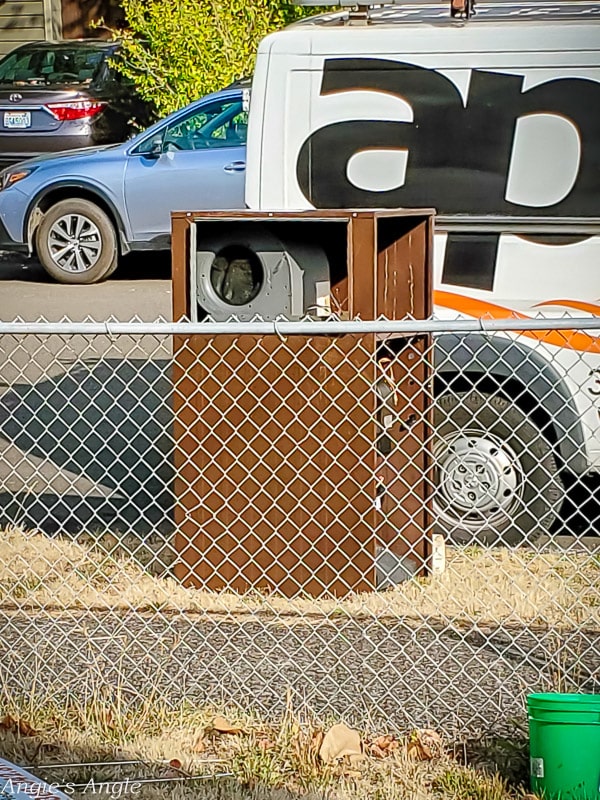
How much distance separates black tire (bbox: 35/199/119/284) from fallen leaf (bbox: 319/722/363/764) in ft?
30.1

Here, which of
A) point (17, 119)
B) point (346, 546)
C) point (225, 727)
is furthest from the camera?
point (17, 119)

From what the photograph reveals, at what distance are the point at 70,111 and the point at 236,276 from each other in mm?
11237

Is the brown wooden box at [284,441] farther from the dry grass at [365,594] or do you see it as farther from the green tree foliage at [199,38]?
the green tree foliage at [199,38]

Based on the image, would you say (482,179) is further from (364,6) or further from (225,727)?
(225,727)

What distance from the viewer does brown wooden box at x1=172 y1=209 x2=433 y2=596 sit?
490 cm

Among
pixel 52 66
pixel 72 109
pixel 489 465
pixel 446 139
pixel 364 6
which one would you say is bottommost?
pixel 489 465

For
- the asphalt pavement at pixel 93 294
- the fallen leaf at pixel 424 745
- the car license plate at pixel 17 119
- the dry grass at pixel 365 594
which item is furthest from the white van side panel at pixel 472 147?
the car license plate at pixel 17 119

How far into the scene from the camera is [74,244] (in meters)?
12.7

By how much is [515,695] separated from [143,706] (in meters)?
1.25

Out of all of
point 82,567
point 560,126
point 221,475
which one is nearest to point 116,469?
point 82,567

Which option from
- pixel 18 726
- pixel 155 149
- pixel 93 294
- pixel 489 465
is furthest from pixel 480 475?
pixel 155 149

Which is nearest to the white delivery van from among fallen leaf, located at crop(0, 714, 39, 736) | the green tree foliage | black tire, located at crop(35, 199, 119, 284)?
fallen leaf, located at crop(0, 714, 39, 736)

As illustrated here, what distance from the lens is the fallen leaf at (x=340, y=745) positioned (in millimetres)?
3830

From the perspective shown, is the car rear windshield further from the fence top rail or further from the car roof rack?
the fence top rail
